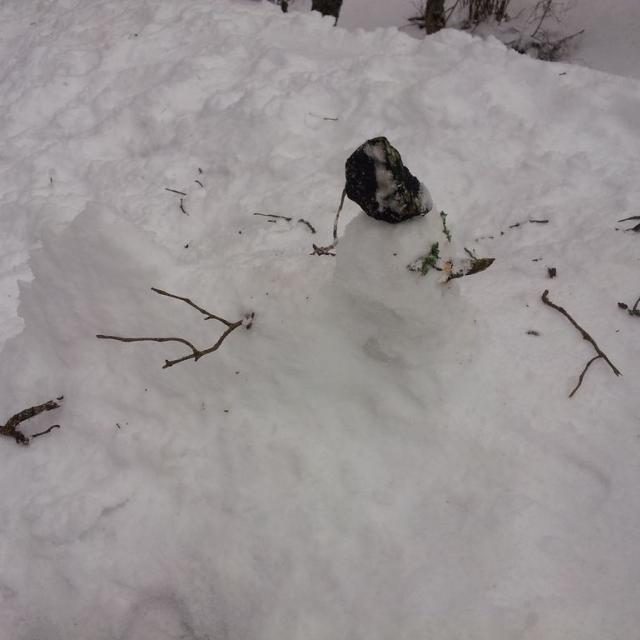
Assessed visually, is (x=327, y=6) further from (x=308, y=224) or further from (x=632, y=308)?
(x=632, y=308)

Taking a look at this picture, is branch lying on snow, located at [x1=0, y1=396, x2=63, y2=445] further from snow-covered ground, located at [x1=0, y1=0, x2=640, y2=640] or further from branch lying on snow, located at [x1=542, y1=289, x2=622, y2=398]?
branch lying on snow, located at [x1=542, y1=289, x2=622, y2=398]

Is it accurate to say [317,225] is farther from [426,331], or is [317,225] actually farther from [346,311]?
[426,331]

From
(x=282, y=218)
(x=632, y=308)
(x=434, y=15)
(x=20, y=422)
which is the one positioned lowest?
(x=20, y=422)

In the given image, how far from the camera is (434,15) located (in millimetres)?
4855

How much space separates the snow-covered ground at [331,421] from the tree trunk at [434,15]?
305 cm

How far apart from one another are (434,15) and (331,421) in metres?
4.66

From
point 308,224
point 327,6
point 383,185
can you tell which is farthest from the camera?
point 327,6

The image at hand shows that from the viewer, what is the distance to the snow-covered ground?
4.61ft

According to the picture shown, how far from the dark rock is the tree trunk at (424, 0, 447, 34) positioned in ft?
14.1

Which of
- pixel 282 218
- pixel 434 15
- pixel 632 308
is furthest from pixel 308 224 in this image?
pixel 434 15

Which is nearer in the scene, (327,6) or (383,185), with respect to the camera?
(383,185)

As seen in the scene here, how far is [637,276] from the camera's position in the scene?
6.02 ft

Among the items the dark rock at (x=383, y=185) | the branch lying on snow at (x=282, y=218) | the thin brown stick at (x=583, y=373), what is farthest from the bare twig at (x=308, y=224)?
the thin brown stick at (x=583, y=373)

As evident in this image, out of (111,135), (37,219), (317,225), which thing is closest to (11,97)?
(111,135)
